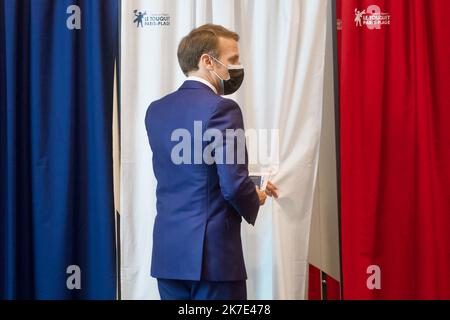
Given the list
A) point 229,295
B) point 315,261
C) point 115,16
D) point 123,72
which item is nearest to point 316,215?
point 315,261

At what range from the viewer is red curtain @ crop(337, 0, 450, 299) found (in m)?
2.84

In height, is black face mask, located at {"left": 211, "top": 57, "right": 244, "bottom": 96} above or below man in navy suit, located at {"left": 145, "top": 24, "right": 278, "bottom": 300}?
above

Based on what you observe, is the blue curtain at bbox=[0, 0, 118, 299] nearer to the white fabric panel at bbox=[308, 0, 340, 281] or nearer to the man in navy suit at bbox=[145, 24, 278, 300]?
the man in navy suit at bbox=[145, 24, 278, 300]

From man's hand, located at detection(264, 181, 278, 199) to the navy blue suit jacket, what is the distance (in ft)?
1.52

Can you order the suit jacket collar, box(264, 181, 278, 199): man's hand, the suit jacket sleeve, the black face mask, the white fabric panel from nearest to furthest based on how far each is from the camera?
the suit jacket sleeve < the suit jacket collar < the black face mask < box(264, 181, 278, 199): man's hand < the white fabric panel

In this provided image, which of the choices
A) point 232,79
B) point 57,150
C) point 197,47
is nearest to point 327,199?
Result: point 232,79

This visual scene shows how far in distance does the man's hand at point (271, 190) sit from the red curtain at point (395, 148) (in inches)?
14.8

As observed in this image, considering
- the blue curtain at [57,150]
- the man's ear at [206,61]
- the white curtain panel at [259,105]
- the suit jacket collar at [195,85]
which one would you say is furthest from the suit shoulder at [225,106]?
the blue curtain at [57,150]

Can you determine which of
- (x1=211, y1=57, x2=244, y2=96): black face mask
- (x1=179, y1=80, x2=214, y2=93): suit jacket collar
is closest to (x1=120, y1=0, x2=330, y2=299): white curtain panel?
(x1=211, y1=57, x2=244, y2=96): black face mask

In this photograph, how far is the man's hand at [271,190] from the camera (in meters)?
2.67

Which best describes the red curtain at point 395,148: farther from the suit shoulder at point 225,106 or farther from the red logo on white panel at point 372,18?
the suit shoulder at point 225,106

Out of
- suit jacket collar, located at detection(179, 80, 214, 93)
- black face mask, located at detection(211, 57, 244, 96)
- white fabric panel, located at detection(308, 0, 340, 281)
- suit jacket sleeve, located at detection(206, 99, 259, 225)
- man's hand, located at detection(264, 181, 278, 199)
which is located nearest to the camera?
suit jacket sleeve, located at detection(206, 99, 259, 225)

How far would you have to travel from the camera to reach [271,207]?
275 cm

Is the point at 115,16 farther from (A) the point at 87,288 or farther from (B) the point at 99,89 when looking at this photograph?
(A) the point at 87,288
